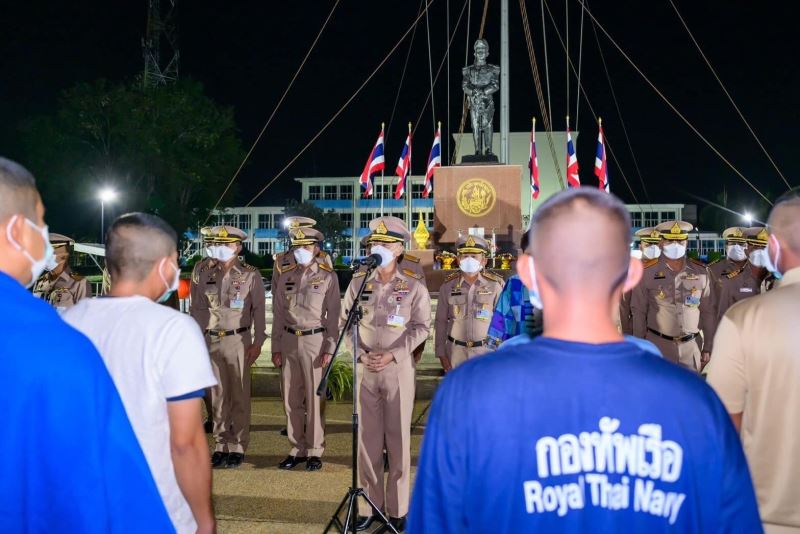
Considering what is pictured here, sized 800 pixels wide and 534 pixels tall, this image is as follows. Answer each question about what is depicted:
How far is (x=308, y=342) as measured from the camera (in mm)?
6848

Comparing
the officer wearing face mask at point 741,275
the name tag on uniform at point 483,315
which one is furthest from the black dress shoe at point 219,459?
the officer wearing face mask at point 741,275

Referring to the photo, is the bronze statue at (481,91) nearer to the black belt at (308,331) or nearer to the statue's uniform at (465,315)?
the statue's uniform at (465,315)

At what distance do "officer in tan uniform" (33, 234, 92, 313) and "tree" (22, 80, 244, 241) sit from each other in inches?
1188

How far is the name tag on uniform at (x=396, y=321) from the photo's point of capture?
5.44 metres

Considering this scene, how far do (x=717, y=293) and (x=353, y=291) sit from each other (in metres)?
6.08

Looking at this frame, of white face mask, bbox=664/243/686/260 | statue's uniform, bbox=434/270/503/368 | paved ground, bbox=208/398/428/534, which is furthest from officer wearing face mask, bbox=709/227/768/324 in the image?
paved ground, bbox=208/398/428/534

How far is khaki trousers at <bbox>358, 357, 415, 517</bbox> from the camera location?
5125 millimetres

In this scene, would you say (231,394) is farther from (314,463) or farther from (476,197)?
(476,197)

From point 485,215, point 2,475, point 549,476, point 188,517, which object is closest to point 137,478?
point 2,475

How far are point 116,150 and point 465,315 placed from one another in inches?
1436

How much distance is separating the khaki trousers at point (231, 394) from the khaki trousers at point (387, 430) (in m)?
1.96

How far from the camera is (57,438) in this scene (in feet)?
4.78

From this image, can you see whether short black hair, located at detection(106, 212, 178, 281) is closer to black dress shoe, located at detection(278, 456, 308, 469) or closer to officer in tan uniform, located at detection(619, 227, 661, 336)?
black dress shoe, located at detection(278, 456, 308, 469)

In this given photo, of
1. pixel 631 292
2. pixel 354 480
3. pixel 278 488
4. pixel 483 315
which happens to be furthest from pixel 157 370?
pixel 631 292
